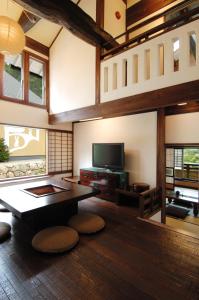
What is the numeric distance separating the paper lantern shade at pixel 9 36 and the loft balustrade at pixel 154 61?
179cm

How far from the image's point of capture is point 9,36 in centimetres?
195

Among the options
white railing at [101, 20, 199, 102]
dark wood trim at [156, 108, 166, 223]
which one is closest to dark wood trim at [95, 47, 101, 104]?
white railing at [101, 20, 199, 102]

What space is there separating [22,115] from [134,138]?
2.99m

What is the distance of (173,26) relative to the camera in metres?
2.67

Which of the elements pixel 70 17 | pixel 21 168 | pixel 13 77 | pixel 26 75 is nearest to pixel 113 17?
pixel 70 17

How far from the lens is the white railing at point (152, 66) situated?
94.8 inches

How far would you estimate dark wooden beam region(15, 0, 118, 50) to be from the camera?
2.54m

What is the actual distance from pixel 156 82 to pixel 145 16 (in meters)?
2.71

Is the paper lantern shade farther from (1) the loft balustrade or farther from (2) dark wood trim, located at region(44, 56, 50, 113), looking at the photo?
(2) dark wood trim, located at region(44, 56, 50, 113)

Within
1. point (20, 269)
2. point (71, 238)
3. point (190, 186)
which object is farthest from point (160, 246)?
point (190, 186)

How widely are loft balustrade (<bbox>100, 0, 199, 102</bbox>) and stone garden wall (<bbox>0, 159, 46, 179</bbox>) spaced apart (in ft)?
11.1

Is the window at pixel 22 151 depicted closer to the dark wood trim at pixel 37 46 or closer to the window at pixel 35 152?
the window at pixel 35 152

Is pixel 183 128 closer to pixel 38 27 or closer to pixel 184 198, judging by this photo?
pixel 184 198

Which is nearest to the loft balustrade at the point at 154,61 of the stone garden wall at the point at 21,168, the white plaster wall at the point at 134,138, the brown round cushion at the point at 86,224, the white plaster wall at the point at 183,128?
the white plaster wall at the point at 134,138
